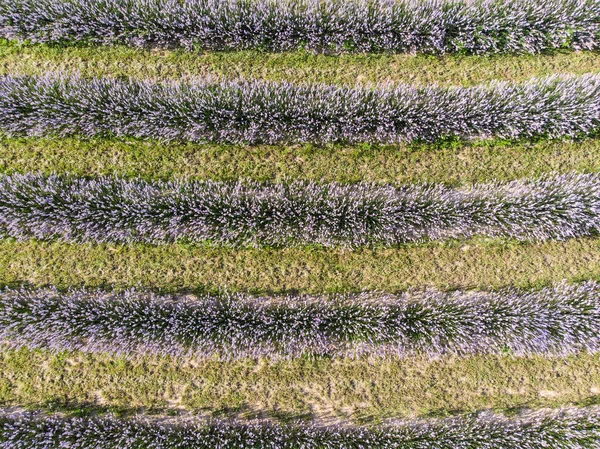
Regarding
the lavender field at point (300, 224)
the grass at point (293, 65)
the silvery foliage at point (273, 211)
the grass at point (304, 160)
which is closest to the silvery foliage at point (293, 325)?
the lavender field at point (300, 224)

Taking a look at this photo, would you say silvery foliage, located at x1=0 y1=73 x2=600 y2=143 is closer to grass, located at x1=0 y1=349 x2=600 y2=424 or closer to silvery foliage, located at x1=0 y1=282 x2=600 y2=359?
silvery foliage, located at x1=0 y1=282 x2=600 y2=359

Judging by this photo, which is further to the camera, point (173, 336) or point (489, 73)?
point (489, 73)

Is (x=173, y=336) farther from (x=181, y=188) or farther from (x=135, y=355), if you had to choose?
(x=181, y=188)

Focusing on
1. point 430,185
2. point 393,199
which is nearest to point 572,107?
point 430,185

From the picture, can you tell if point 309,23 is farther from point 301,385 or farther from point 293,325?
point 301,385

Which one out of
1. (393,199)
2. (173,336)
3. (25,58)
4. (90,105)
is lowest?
(173,336)

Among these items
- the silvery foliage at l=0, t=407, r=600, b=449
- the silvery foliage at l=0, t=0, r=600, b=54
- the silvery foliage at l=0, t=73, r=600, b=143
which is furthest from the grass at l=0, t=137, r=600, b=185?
the silvery foliage at l=0, t=407, r=600, b=449
